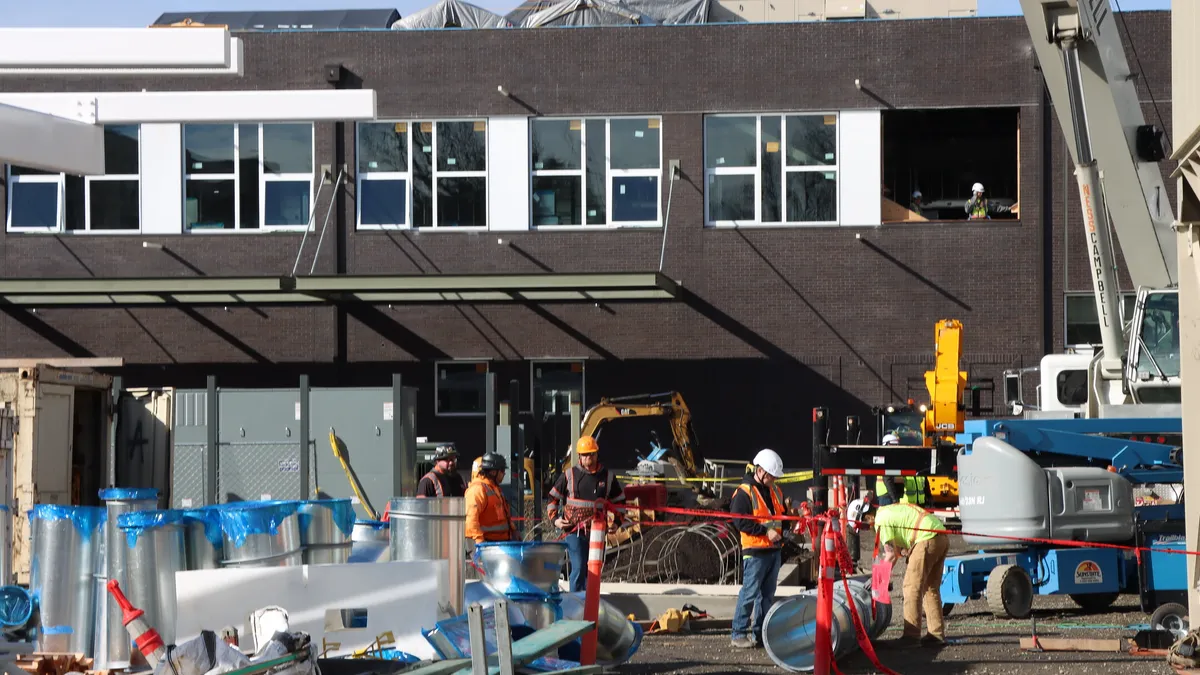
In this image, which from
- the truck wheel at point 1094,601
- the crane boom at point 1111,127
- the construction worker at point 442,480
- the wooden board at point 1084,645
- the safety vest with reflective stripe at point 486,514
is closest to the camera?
the wooden board at point 1084,645

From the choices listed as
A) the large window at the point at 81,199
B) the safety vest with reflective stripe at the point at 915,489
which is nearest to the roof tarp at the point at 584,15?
the large window at the point at 81,199

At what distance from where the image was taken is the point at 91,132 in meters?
9.55

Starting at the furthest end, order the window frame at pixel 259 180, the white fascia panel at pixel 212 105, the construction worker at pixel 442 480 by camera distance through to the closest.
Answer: the window frame at pixel 259 180, the construction worker at pixel 442 480, the white fascia panel at pixel 212 105

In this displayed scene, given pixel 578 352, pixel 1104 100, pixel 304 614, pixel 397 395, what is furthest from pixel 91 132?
pixel 578 352

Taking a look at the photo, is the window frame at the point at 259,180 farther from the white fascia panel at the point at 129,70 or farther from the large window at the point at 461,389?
the white fascia panel at the point at 129,70

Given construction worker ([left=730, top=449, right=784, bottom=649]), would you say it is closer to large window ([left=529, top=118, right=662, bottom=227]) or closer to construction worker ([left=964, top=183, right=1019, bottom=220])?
large window ([left=529, top=118, right=662, bottom=227])

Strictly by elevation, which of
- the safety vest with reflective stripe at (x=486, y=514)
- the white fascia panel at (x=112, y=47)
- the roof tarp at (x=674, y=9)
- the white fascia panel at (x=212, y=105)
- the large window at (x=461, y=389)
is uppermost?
the roof tarp at (x=674, y=9)

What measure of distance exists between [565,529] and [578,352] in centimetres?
1572

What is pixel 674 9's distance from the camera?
3628 centimetres

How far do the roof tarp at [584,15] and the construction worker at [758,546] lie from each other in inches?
890

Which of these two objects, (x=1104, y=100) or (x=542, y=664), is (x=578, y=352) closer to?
(x=1104, y=100)

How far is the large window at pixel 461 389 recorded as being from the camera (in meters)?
29.5

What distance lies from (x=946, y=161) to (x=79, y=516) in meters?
31.8

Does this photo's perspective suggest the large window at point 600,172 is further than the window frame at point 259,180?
No
